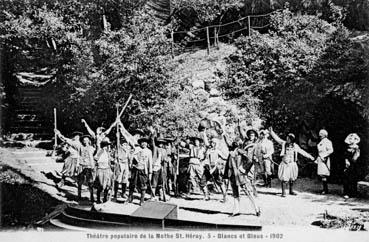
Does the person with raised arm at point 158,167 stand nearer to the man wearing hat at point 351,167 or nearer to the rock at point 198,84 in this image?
the rock at point 198,84

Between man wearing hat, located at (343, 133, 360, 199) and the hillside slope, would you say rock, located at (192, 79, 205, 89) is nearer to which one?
the hillside slope

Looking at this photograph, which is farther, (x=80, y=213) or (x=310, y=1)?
(x=310, y=1)

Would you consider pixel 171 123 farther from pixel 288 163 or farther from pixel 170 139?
pixel 288 163

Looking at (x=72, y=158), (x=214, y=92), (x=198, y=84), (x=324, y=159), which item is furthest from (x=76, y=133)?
(x=324, y=159)

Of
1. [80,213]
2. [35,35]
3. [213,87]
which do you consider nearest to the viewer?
[80,213]

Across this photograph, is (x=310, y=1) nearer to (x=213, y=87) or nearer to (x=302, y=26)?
(x=302, y=26)

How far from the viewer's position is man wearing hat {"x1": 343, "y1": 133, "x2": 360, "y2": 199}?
7.08 meters

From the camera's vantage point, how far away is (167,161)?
7707mm

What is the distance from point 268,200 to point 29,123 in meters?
4.96

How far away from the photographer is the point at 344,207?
6.76 meters

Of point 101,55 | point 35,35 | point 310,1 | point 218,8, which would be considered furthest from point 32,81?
point 310,1

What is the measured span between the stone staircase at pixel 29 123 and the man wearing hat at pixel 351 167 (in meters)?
5.74

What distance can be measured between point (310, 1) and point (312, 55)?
130 cm

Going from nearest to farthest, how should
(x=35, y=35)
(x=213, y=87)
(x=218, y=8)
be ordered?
(x=35, y=35)
(x=213, y=87)
(x=218, y=8)
